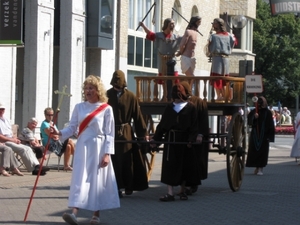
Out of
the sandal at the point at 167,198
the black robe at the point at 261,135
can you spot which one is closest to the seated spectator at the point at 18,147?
the black robe at the point at 261,135

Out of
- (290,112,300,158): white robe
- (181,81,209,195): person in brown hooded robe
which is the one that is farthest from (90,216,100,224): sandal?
(290,112,300,158): white robe

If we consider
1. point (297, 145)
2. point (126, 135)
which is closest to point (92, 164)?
point (126, 135)

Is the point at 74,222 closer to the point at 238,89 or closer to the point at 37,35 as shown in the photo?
the point at 238,89

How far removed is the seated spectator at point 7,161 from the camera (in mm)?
17422

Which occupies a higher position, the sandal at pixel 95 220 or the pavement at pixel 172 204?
the sandal at pixel 95 220

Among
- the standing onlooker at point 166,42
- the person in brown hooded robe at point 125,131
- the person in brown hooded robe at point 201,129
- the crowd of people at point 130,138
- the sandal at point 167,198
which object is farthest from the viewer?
the standing onlooker at point 166,42

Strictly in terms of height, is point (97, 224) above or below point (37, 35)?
below

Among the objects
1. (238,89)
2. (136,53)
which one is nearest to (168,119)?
(238,89)

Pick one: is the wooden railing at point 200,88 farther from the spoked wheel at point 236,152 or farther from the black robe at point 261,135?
the black robe at point 261,135

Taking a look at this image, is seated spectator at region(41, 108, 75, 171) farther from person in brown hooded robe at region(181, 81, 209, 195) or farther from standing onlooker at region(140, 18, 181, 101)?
person in brown hooded robe at region(181, 81, 209, 195)

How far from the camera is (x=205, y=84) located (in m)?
15.1

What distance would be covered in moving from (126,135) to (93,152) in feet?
9.45

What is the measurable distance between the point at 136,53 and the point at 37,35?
846 cm

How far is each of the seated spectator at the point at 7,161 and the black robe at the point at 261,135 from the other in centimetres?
531
